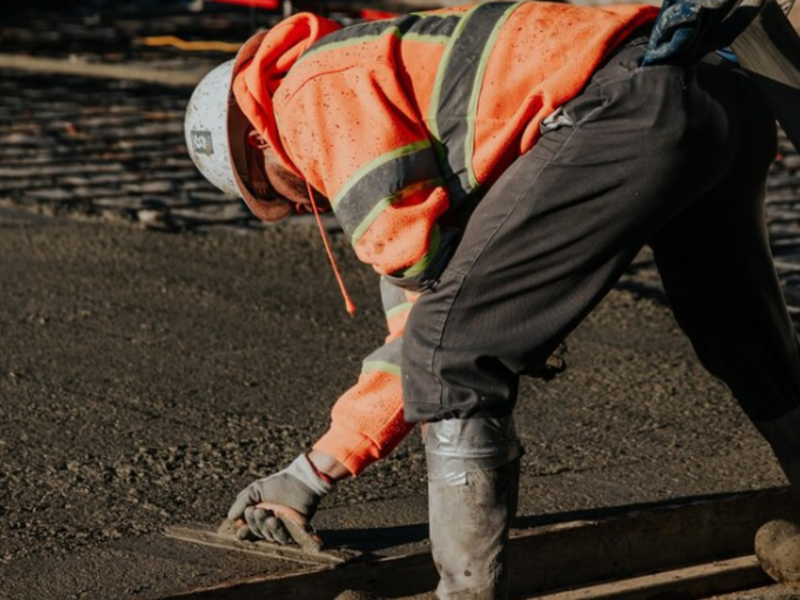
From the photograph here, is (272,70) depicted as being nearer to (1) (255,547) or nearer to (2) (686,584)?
(1) (255,547)

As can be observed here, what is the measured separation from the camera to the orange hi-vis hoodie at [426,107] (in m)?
3.30

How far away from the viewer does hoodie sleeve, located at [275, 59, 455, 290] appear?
10.8ft

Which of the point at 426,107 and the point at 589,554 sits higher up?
the point at 426,107

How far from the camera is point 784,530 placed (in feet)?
13.7

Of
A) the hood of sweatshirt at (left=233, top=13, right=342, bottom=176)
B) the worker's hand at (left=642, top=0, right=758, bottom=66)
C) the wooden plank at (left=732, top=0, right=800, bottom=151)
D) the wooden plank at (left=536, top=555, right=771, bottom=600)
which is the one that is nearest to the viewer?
the worker's hand at (left=642, top=0, right=758, bottom=66)

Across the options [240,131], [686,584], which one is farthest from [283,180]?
[686,584]

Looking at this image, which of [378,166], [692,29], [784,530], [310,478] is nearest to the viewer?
[692,29]

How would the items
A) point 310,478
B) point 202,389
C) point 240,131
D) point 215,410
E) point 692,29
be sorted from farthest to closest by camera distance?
point 202,389 < point 215,410 < point 310,478 < point 240,131 < point 692,29

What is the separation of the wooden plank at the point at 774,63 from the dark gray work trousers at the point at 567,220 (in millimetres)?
76

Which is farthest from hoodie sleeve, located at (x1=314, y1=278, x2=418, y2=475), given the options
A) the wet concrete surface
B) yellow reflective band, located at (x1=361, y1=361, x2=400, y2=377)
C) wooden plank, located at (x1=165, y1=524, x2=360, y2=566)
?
the wet concrete surface

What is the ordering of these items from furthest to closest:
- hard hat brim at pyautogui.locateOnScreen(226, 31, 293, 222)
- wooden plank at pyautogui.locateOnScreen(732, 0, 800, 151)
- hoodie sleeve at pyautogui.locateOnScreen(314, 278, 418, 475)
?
hoodie sleeve at pyautogui.locateOnScreen(314, 278, 418, 475)
hard hat brim at pyautogui.locateOnScreen(226, 31, 293, 222)
wooden plank at pyautogui.locateOnScreen(732, 0, 800, 151)

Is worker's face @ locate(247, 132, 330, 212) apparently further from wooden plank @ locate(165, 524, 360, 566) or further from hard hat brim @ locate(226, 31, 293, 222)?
wooden plank @ locate(165, 524, 360, 566)

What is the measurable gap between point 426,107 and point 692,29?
0.59m

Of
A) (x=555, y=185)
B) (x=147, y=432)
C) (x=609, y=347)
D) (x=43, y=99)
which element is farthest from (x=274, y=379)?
(x=43, y=99)
